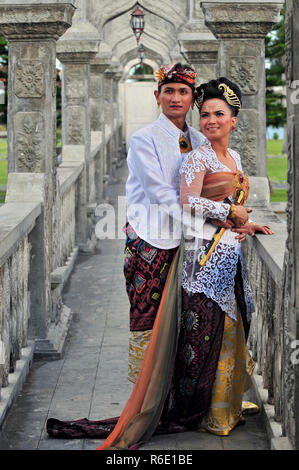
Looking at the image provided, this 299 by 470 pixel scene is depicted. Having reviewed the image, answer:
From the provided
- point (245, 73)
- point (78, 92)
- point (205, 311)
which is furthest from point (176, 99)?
point (78, 92)

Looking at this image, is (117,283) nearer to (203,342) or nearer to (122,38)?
(203,342)

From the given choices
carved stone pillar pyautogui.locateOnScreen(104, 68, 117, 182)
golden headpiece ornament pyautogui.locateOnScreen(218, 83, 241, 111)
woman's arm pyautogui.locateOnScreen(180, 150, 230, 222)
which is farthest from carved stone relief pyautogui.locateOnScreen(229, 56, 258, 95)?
carved stone pillar pyautogui.locateOnScreen(104, 68, 117, 182)

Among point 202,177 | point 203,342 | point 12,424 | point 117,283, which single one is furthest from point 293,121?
point 117,283

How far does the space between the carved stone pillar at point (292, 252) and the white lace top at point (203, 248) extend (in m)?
0.75

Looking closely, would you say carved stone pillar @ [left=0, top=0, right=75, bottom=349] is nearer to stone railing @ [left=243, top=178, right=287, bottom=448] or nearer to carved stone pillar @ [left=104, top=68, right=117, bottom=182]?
stone railing @ [left=243, top=178, right=287, bottom=448]

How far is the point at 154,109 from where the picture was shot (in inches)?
1463

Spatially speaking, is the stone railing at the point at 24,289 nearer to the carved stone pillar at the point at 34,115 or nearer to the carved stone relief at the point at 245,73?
the carved stone pillar at the point at 34,115

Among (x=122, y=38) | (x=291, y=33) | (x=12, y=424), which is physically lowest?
(x=12, y=424)

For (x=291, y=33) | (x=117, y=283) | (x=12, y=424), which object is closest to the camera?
(x=291, y=33)

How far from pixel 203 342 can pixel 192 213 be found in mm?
719

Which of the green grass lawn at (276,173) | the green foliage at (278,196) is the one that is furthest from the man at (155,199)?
the green grass lawn at (276,173)

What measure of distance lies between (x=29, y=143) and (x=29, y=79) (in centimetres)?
51

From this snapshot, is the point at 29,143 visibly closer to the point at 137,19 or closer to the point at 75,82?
the point at 75,82

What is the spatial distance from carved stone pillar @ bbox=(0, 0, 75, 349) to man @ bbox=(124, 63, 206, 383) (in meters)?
2.02
